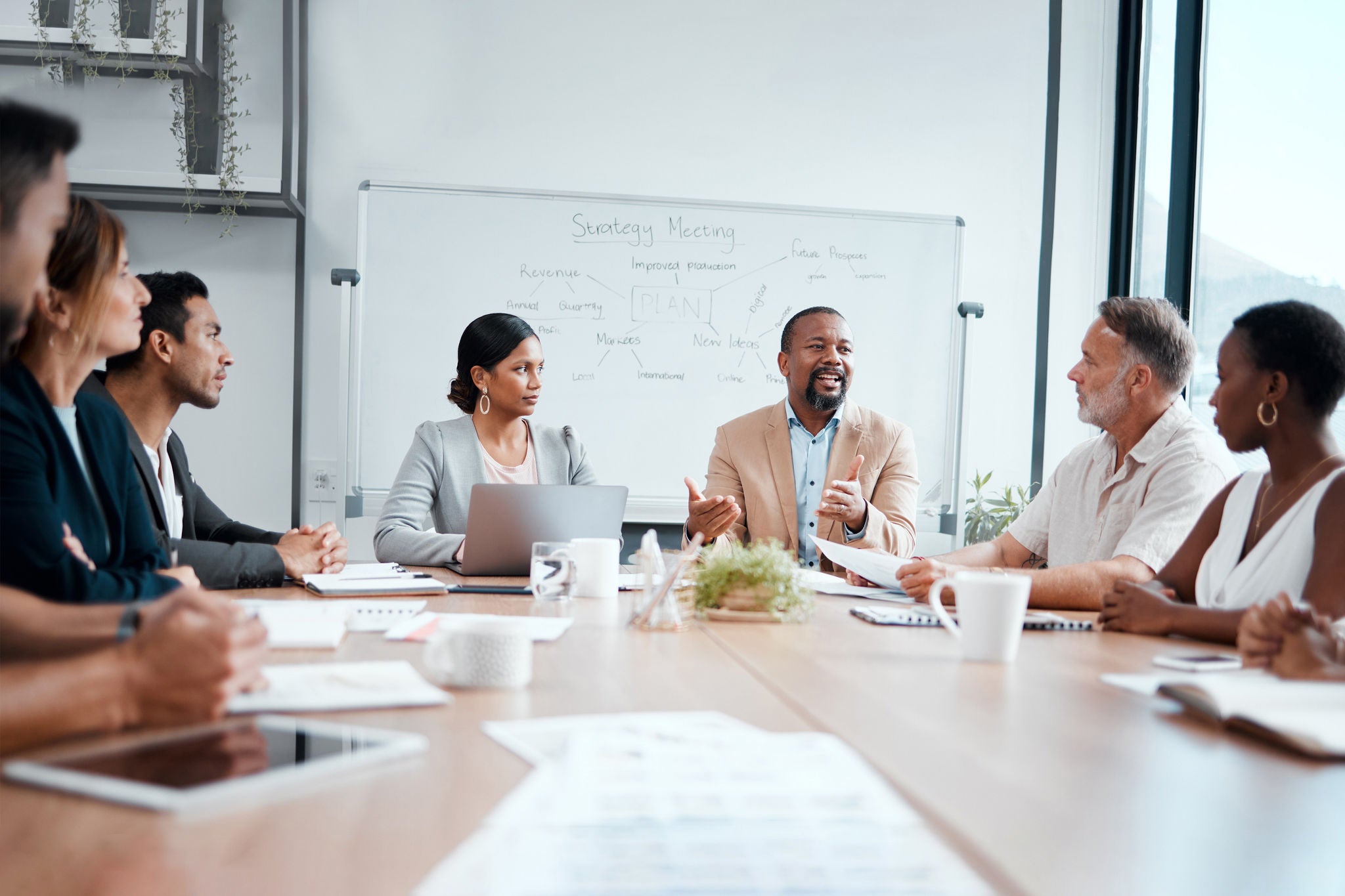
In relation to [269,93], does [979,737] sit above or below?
below

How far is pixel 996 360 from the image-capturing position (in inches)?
162

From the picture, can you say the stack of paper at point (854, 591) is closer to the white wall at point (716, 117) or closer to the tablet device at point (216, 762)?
the tablet device at point (216, 762)

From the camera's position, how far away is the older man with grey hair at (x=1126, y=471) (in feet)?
7.01

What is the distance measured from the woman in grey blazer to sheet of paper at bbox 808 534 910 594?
1041 mm

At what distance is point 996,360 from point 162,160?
10.5ft

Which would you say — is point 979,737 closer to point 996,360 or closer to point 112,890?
point 112,890

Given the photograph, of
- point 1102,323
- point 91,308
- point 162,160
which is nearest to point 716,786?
point 91,308

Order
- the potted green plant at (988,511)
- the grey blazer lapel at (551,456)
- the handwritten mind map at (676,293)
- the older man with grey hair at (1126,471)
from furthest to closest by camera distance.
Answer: the potted green plant at (988,511)
the handwritten mind map at (676,293)
the grey blazer lapel at (551,456)
the older man with grey hair at (1126,471)

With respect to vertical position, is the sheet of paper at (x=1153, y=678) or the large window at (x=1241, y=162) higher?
the large window at (x=1241, y=162)

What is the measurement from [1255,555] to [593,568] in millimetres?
1115

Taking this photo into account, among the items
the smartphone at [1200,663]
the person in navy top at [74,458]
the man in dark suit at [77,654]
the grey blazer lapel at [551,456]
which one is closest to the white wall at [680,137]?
the grey blazer lapel at [551,456]

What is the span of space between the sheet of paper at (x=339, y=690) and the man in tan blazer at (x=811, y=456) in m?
1.84

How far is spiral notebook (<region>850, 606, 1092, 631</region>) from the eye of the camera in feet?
5.23

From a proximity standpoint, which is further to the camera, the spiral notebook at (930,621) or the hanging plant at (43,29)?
the hanging plant at (43,29)
